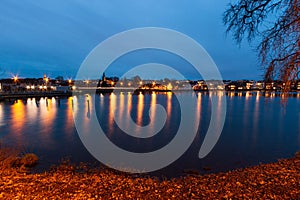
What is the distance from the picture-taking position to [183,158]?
470 inches

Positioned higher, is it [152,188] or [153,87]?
[153,87]

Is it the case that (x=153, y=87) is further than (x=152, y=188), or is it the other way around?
(x=153, y=87)

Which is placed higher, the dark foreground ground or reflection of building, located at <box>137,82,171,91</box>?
reflection of building, located at <box>137,82,171,91</box>

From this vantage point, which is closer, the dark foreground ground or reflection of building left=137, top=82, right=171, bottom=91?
the dark foreground ground

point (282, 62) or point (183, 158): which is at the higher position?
point (282, 62)

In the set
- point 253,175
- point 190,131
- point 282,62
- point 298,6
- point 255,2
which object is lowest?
point 190,131

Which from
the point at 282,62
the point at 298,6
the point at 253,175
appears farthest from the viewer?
the point at 253,175

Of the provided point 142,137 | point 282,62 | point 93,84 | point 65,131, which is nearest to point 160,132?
point 142,137

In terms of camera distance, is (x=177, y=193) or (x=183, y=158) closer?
(x=177, y=193)

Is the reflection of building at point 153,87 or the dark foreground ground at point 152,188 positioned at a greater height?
the reflection of building at point 153,87

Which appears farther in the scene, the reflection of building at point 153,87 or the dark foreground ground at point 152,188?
the reflection of building at point 153,87

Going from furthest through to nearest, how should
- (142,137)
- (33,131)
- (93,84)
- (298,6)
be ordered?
(93,84), (33,131), (142,137), (298,6)

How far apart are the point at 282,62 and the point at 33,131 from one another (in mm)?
21810

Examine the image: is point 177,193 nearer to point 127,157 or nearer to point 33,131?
point 127,157
